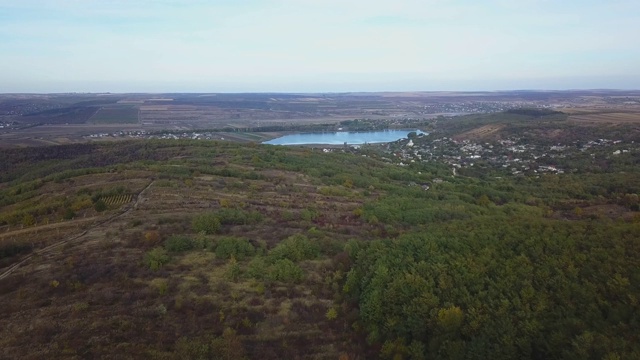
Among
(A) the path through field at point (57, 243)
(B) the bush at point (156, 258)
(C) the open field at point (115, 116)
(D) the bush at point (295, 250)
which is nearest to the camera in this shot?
(A) the path through field at point (57, 243)

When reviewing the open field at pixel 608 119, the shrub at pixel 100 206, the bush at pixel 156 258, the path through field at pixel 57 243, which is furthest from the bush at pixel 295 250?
the open field at pixel 608 119

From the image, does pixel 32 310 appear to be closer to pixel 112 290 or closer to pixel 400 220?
pixel 112 290

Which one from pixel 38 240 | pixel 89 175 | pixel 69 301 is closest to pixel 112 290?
pixel 69 301

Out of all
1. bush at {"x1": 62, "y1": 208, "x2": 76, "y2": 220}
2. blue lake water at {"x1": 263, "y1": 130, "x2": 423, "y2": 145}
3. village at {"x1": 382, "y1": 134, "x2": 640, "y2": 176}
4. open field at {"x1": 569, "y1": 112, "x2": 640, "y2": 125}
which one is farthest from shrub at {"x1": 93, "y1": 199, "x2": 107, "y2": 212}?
open field at {"x1": 569, "y1": 112, "x2": 640, "y2": 125}

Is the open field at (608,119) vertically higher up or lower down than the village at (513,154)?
higher up

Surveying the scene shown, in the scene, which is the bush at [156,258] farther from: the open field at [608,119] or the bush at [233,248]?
the open field at [608,119]

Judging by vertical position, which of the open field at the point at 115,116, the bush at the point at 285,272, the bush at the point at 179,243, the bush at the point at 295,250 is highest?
the open field at the point at 115,116

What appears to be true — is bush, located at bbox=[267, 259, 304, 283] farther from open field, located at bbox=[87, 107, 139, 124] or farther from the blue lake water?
open field, located at bbox=[87, 107, 139, 124]
